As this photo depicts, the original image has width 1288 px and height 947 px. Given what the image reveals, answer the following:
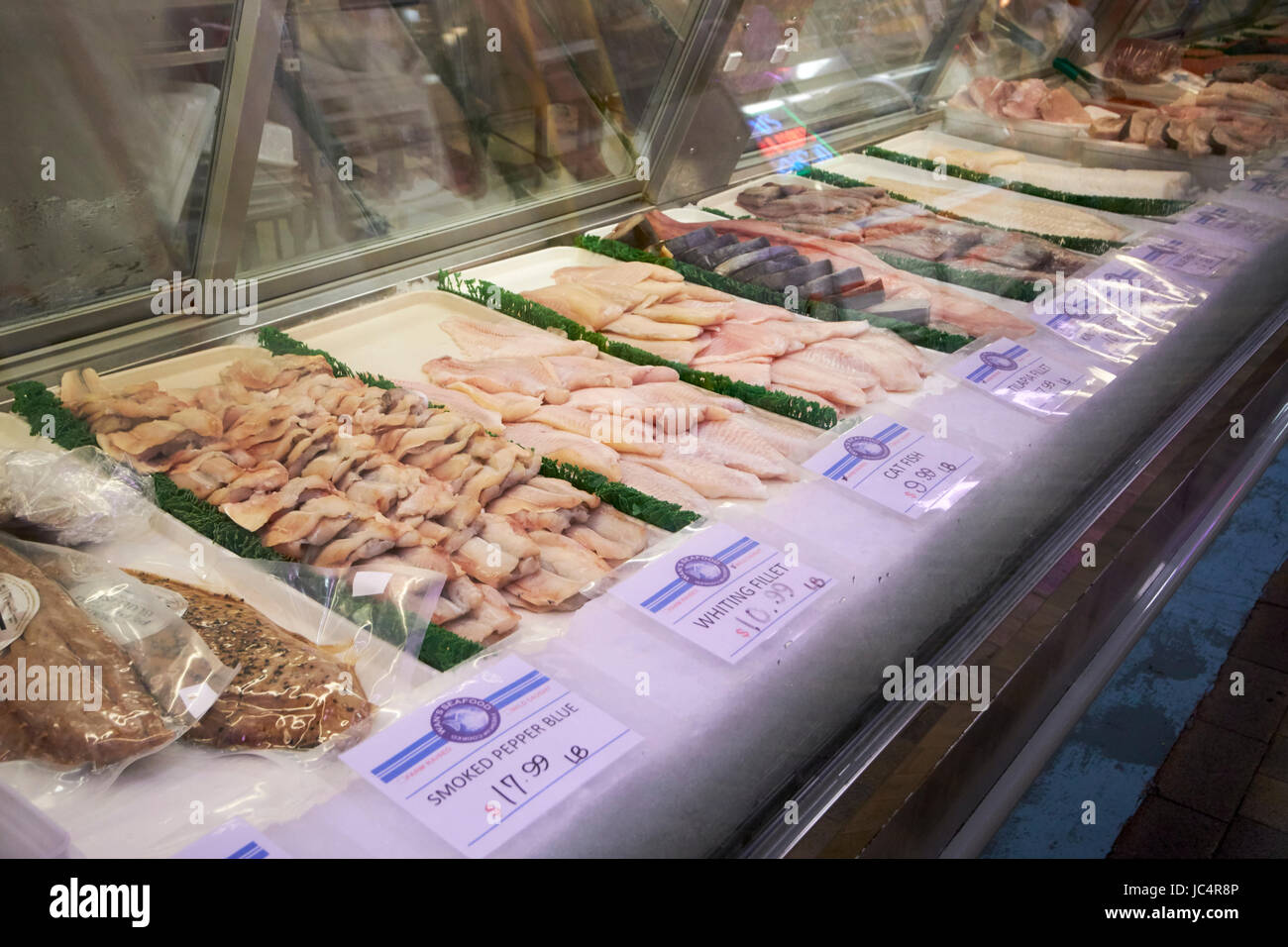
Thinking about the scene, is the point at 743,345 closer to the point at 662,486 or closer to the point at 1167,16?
the point at 662,486

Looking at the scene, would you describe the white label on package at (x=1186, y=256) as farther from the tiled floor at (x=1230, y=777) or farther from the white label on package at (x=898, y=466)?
the white label on package at (x=898, y=466)

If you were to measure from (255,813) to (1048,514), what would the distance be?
63.8 inches

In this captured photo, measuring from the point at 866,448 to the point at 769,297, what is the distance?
86 cm

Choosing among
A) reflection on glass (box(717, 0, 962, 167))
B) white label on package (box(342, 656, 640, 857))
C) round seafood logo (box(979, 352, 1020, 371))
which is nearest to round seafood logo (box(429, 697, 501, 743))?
white label on package (box(342, 656, 640, 857))

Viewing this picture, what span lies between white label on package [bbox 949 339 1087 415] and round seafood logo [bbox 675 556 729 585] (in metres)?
1.03

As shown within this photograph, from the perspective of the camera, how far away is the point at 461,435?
1.89m

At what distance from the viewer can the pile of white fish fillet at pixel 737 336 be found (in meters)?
2.37

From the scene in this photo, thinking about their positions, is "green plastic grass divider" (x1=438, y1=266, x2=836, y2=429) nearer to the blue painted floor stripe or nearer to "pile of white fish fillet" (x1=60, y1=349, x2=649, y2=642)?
"pile of white fish fillet" (x1=60, y1=349, x2=649, y2=642)

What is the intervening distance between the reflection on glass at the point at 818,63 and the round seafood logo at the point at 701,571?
2.14 m

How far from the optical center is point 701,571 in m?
1.61

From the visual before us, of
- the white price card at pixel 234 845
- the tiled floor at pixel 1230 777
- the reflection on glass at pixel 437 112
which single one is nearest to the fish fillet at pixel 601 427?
the reflection on glass at pixel 437 112

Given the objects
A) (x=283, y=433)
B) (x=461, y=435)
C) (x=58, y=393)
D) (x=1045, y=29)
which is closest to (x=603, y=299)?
(x=461, y=435)

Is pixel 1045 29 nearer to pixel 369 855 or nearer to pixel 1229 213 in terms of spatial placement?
Answer: pixel 1229 213

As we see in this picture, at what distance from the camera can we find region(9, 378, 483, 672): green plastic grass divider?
143cm
